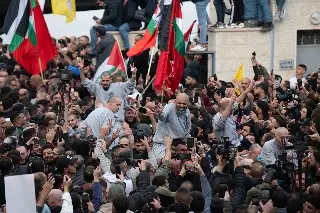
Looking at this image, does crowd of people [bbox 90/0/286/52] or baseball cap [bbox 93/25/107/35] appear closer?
baseball cap [bbox 93/25/107/35]

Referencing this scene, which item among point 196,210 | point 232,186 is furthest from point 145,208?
point 232,186

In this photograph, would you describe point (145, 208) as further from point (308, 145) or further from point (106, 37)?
point (106, 37)

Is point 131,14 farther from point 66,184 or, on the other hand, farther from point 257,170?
point 66,184

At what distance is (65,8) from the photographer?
98.9 feet

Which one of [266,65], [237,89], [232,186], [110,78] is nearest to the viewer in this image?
[232,186]

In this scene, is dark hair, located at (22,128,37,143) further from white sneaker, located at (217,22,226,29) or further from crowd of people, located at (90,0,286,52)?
white sneaker, located at (217,22,226,29)

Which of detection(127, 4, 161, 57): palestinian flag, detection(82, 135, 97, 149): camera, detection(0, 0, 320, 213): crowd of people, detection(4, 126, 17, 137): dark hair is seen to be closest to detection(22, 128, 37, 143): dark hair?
detection(0, 0, 320, 213): crowd of people

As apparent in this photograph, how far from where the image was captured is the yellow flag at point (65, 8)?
98.6 feet

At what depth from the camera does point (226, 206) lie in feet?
55.9

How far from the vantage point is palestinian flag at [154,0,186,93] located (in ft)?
80.0

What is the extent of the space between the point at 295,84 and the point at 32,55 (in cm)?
511

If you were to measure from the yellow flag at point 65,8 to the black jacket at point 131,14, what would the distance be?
4.68 feet

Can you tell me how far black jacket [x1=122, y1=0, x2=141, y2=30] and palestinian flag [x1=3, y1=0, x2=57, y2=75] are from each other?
4.49 m

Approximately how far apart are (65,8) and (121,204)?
14.6m
